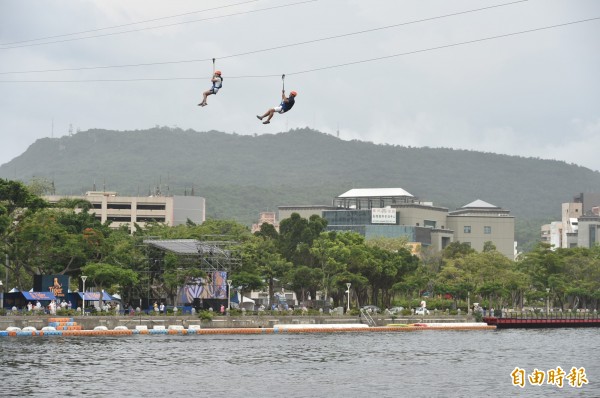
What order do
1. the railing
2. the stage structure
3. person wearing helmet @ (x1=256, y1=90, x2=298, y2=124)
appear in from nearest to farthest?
person wearing helmet @ (x1=256, y1=90, x2=298, y2=124), the stage structure, the railing

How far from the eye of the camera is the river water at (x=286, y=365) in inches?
2029

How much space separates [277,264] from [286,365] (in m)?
53.6

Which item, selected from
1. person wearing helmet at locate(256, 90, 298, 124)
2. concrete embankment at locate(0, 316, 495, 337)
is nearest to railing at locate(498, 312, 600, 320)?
concrete embankment at locate(0, 316, 495, 337)

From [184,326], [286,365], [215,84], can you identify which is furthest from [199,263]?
[215,84]

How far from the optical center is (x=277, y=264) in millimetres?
116688

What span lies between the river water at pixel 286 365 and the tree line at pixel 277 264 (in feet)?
60.4

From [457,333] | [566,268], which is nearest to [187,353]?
[457,333]

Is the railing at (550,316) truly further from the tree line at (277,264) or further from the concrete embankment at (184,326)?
the concrete embankment at (184,326)

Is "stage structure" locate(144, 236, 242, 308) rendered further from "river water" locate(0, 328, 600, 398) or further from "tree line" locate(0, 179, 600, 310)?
"river water" locate(0, 328, 600, 398)

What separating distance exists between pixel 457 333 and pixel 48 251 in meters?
41.3

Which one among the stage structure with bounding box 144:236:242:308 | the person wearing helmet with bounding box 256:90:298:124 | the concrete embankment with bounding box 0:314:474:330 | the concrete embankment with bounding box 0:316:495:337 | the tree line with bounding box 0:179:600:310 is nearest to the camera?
the person wearing helmet with bounding box 256:90:298:124

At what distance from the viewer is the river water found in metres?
51.5

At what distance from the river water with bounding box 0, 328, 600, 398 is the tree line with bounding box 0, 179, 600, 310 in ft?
60.4

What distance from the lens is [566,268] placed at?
492 feet
